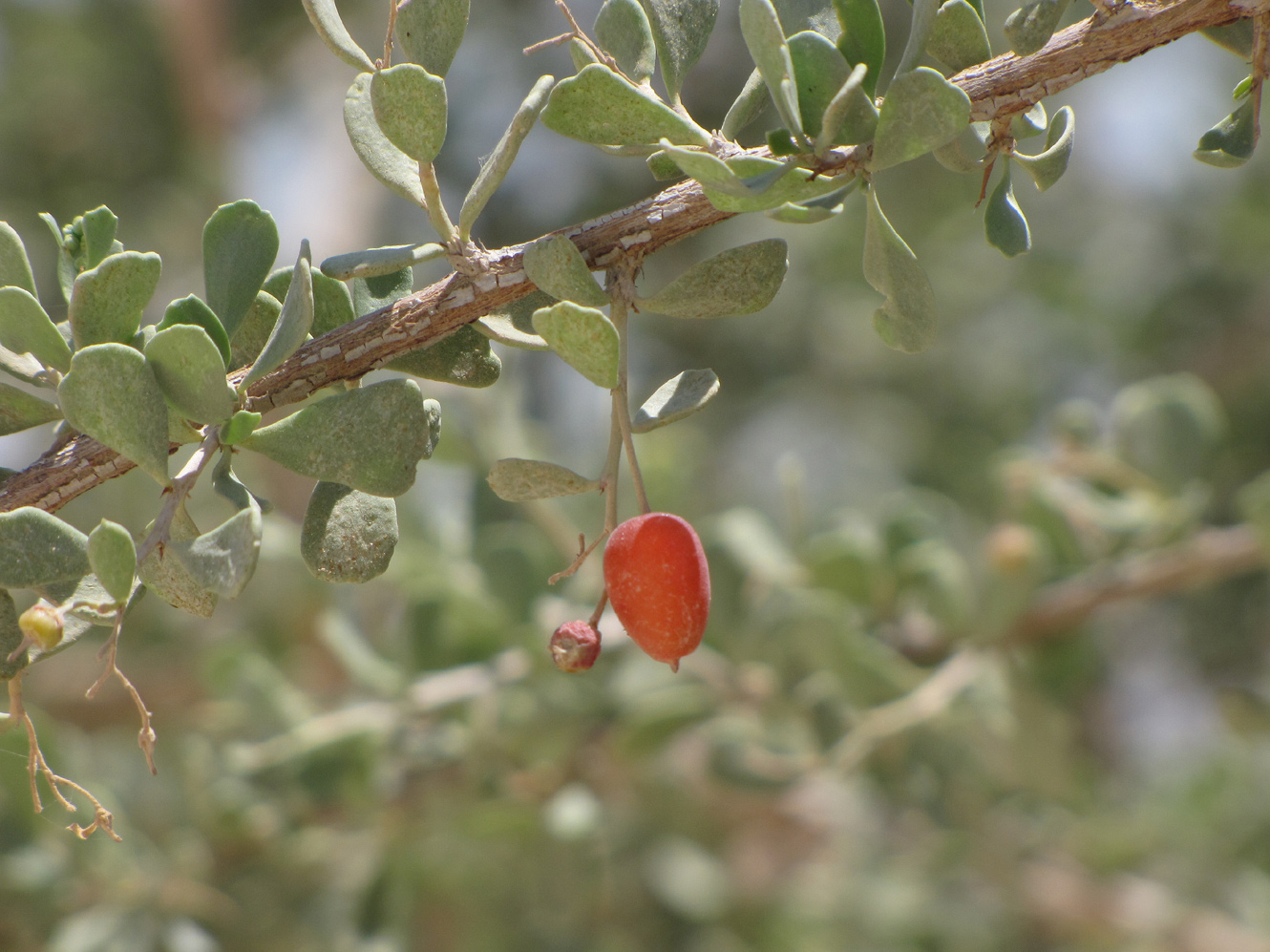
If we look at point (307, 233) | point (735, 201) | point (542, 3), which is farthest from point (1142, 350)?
point (735, 201)

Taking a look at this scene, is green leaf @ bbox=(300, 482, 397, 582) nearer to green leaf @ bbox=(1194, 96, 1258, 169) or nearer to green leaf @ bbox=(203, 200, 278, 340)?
green leaf @ bbox=(203, 200, 278, 340)

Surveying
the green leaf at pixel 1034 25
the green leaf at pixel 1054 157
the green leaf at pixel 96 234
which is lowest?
the green leaf at pixel 1054 157

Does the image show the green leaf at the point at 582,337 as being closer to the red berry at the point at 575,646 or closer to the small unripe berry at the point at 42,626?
the red berry at the point at 575,646

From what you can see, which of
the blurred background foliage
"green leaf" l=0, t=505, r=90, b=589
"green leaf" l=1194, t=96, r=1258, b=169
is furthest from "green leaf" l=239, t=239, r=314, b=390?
the blurred background foliage

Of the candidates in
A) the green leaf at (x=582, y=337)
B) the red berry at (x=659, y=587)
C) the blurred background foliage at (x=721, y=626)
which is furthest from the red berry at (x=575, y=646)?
the blurred background foliage at (x=721, y=626)

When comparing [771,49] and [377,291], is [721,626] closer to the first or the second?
[377,291]

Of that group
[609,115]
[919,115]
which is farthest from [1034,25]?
[609,115]
